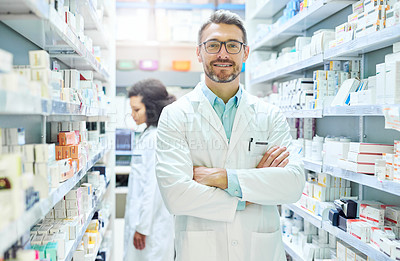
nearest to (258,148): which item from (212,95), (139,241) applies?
(212,95)

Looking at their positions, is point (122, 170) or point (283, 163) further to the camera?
point (122, 170)

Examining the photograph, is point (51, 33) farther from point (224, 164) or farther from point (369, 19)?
point (369, 19)

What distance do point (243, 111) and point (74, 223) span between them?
45.2 inches

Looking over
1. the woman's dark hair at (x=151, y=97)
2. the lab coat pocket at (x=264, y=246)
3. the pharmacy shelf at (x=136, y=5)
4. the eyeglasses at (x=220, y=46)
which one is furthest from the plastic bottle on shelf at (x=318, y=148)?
the pharmacy shelf at (x=136, y=5)

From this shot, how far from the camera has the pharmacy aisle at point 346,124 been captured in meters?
1.91

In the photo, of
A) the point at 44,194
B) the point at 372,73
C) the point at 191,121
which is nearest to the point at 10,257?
the point at 44,194

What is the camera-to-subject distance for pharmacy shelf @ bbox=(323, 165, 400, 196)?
5.86ft

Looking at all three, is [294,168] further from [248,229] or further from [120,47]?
[120,47]

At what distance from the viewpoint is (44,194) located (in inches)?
50.7

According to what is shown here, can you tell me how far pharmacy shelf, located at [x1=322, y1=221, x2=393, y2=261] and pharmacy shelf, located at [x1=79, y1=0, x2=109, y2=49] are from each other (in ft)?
7.13

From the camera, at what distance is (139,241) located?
3.08 m

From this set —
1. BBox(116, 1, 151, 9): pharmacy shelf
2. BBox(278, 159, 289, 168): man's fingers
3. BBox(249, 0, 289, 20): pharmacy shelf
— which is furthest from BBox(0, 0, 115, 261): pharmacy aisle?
BBox(116, 1, 151, 9): pharmacy shelf

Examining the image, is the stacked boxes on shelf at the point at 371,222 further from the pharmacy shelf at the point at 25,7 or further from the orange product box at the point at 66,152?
the pharmacy shelf at the point at 25,7

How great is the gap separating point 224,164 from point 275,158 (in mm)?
293
